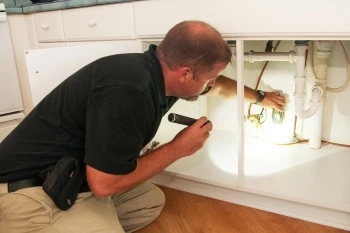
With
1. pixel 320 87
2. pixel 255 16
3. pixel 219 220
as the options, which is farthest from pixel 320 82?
pixel 219 220

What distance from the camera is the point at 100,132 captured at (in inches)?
29.0

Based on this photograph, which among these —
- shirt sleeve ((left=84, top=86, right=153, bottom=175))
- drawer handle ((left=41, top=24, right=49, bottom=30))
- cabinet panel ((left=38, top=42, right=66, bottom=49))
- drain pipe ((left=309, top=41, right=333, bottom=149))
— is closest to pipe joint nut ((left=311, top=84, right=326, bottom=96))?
drain pipe ((left=309, top=41, right=333, bottom=149))

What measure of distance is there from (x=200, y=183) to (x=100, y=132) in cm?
70

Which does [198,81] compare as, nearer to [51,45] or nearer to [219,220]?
[219,220]

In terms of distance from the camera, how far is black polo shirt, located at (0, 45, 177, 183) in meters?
0.74

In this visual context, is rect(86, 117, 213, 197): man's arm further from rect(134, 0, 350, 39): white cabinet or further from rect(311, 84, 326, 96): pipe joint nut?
Answer: rect(311, 84, 326, 96): pipe joint nut

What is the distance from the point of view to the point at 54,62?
1102 millimetres

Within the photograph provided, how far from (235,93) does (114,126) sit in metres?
0.71

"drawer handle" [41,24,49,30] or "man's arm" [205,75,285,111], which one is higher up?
"drawer handle" [41,24,49,30]

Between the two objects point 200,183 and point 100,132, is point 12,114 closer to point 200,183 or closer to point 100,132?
point 200,183

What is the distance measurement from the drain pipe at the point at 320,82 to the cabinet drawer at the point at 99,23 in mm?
749

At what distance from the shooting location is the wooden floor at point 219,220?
1.10m

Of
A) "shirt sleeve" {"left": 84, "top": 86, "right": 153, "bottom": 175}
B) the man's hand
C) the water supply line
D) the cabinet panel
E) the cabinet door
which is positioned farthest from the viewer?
the cabinet panel

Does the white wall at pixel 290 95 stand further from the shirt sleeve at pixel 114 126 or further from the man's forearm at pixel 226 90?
the shirt sleeve at pixel 114 126
